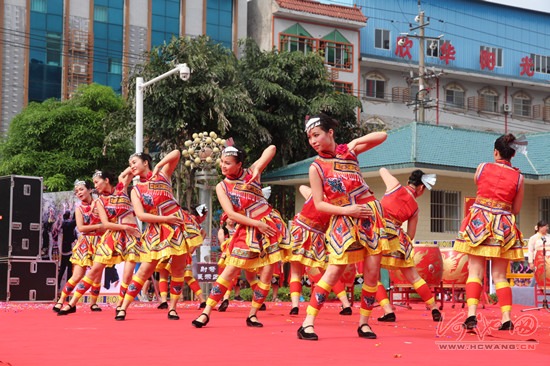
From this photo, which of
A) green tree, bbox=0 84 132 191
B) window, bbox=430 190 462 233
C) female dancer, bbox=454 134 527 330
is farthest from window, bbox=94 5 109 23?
female dancer, bbox=454 134 527 330

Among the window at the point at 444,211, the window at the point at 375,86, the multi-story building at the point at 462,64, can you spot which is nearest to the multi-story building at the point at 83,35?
the window at the point at 375,86

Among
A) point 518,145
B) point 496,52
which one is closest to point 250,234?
point 518,145

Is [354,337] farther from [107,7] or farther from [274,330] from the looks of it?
[107,7]

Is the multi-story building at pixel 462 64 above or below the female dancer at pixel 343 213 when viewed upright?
above

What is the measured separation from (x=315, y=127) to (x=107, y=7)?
117ft

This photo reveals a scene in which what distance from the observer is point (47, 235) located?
1766 centimetres

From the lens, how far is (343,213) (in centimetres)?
696

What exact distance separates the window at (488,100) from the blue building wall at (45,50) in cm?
2084

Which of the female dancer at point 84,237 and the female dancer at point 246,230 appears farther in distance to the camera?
the female dancer at point 84,237

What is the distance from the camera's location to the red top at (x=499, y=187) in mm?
7914

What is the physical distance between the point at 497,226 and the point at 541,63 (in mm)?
42114

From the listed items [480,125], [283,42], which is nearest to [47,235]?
[283,42]

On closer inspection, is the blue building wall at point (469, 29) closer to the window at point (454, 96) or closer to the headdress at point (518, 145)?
the window at point (454, 96)

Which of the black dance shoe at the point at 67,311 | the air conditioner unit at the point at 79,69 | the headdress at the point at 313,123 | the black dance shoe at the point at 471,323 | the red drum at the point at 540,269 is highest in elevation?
the air conditioner unit at the point at 79,69
